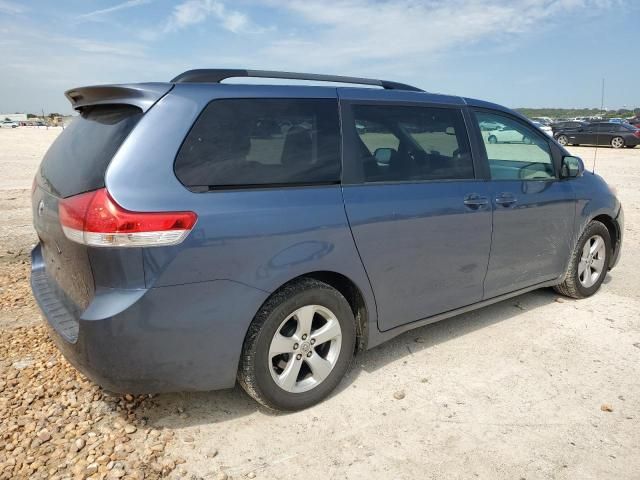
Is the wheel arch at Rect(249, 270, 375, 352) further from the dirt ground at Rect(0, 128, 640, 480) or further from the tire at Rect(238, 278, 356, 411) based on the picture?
the dirt ground at Rect(0, 128, 640, 480)

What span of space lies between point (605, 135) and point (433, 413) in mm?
29128

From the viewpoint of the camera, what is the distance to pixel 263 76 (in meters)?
2.97

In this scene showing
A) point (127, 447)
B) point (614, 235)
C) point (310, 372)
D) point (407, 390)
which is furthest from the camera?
point (614, 235)

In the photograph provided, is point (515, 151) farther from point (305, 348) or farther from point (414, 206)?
point (305, 348)

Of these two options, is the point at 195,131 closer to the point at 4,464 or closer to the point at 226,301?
the point at 226,301

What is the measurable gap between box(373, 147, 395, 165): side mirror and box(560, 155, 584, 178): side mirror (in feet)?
6.08

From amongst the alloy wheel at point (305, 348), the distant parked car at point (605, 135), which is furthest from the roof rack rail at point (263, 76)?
the distant parked car at point (605, 135)

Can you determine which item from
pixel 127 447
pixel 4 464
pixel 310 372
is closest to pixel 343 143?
pixel 310 372

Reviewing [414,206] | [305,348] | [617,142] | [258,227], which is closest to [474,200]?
[414,206]

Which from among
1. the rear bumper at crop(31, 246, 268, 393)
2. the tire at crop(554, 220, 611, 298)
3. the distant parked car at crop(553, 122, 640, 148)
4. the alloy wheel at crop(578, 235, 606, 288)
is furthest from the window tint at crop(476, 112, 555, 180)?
the distant parked car at crop(553, 122, 640, 148)

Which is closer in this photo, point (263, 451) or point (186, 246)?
point (186, 246)

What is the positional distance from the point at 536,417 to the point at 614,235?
112 inches

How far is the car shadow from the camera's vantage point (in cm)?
291

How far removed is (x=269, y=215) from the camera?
262 centimetres
